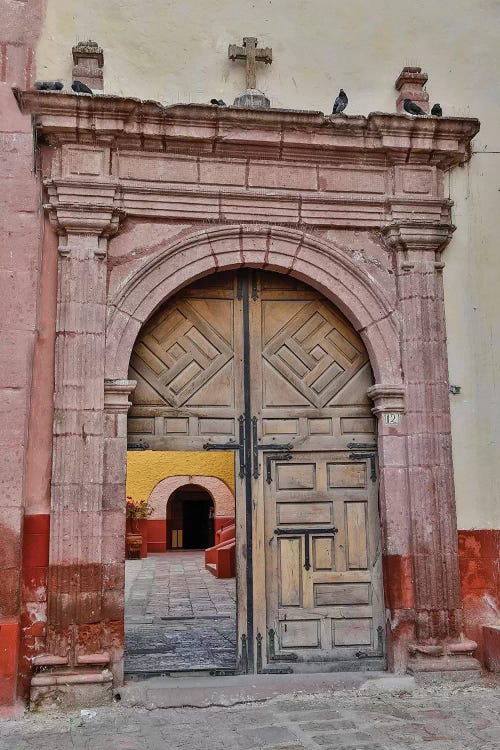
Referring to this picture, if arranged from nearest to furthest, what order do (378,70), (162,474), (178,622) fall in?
1. (378,70)
2. (178,622)
3. (162,474)

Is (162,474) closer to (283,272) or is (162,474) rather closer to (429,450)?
(283,272)

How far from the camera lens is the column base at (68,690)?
4.46 meters

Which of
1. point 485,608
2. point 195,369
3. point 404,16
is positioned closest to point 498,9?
point 404,16

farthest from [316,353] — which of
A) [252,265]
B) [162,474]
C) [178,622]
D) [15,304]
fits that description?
[162,474]

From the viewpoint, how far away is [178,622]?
741 centimetres

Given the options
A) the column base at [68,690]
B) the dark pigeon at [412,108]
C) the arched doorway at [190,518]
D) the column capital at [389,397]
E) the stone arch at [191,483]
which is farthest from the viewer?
→ the arched doorway at [190,518]

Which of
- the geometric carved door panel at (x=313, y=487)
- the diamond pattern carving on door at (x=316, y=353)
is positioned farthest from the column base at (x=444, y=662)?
the diamond pattern carving on door at (x=316, y=353)

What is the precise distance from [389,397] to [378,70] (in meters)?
2.52

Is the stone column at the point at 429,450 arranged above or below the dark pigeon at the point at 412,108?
below

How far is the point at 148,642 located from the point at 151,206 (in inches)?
144

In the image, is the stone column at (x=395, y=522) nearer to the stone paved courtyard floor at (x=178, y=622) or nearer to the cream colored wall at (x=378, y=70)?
the cream colored wall at (x=378, y=70)

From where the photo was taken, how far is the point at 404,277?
542 centimetres

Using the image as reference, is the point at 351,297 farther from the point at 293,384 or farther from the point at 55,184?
the point at 55,184

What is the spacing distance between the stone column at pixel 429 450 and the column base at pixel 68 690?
6.64 ft
